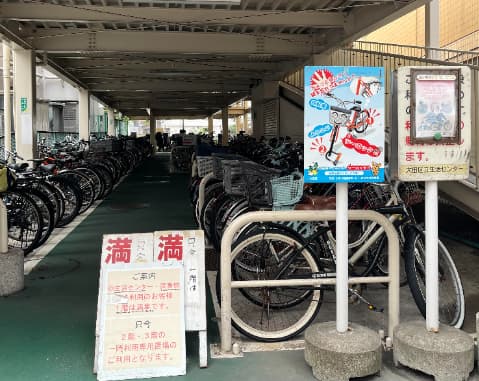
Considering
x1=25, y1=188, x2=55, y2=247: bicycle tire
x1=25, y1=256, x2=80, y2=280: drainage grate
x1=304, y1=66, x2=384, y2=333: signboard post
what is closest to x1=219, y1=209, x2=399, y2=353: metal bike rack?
x1=304, y1=66, x2=384, y2=333: signboard post

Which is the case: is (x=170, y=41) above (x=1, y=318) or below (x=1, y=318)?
above

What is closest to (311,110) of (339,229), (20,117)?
(339,229)

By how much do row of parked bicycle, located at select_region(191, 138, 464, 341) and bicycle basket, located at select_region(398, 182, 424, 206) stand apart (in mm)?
10

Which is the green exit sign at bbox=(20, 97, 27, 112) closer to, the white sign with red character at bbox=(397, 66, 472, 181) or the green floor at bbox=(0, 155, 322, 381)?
the green floor at bbox=(0, 155, 322, 381)

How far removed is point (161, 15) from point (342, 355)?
776 cm

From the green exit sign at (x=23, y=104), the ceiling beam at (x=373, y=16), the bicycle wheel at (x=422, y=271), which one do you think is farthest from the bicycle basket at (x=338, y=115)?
the green exit sign at (x=23, y=104)

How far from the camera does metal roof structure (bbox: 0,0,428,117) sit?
8.84 metres

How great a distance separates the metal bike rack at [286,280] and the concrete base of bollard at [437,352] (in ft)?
1.10

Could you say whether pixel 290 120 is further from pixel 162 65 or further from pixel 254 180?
pixel 254 180

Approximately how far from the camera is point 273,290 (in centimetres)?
389

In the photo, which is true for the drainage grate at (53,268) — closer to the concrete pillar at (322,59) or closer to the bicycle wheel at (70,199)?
the bicycle wheel at (70,199)

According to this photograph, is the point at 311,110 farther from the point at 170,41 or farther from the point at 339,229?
the point at 170,41

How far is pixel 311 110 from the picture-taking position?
114 inches

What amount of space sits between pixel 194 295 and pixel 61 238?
430 cm
